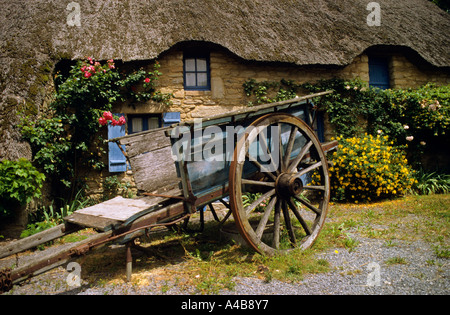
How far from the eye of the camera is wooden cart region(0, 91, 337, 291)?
2.41m

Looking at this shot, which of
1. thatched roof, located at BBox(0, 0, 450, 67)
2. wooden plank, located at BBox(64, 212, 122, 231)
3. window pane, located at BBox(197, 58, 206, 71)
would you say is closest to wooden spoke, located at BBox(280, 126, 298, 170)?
wooden plank, located at BBox(64, 212, 122, 231)

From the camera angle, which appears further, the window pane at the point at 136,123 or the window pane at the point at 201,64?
the window pane at the point at 201,64

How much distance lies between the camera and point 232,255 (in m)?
3.03

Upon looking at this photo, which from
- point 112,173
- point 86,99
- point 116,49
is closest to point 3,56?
point 86,99

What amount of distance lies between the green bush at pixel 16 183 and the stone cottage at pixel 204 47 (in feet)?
1.45

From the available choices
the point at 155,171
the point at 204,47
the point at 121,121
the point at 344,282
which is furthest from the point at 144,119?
the point at 344,282

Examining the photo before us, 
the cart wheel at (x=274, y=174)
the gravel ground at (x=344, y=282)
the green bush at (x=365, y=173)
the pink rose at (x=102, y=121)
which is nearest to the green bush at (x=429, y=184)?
the green bush at (x=365, y=173)

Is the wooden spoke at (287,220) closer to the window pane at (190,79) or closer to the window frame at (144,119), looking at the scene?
the window frame at (144,119)

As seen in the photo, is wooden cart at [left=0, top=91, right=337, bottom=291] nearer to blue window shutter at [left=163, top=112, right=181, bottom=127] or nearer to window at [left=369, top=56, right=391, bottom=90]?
blue window shutter at [left=163, top=112, right=181, bottom=127]

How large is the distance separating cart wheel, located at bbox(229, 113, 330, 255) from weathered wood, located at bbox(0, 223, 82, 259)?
1592 millimetres

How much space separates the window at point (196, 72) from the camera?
20.6 feet
